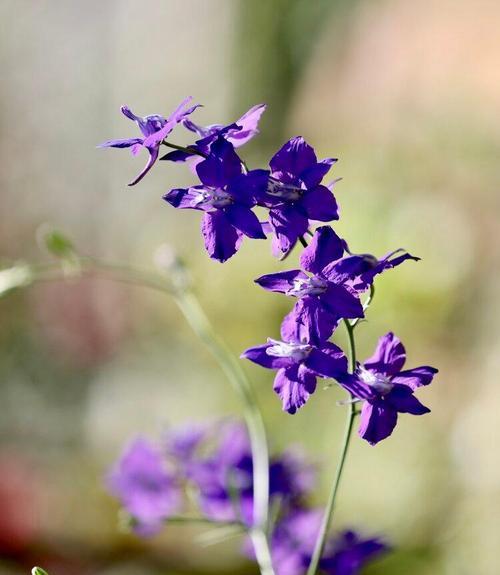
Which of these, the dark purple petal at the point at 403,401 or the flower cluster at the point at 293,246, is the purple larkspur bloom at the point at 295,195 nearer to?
the flower cluster at the point at 293,246

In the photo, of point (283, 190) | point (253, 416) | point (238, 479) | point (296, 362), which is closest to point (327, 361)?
point (296, 362)

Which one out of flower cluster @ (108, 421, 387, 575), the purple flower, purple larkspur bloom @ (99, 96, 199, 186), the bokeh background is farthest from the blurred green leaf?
the bokeh background

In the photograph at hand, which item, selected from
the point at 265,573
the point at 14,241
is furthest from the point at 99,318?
the point at 265,573

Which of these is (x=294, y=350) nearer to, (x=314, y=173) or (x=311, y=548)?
(x=314, y=173)

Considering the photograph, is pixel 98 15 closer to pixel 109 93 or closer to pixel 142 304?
pixel 109 93

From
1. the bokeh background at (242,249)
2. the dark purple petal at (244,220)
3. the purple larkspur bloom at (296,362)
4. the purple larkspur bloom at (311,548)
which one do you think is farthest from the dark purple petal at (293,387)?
the bokeh background at (242,249)

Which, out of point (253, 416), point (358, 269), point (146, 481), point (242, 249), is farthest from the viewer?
point (242, 249)
